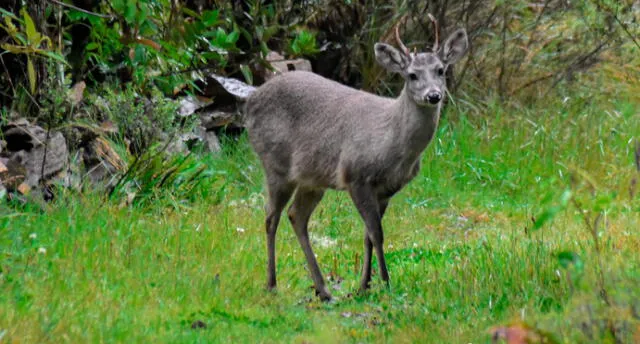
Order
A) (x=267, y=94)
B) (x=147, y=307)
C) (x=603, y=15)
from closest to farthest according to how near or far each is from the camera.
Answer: (x=147, y=307)
(x=267, y=94)
(x=603, y=15)

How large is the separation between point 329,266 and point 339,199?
190 cm

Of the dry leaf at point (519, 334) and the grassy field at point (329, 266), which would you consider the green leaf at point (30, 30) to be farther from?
the dry leaf at point (519, 334)

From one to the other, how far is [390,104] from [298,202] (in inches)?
35.4

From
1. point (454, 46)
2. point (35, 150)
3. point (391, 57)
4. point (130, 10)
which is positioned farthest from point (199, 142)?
point (130, 10)

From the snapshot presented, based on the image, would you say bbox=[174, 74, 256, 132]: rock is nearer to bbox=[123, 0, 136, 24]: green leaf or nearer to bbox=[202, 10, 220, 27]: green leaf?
bbox=[202, 10, 220, 27]: green leaf

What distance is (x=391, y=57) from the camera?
7.69 m

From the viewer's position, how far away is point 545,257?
6.43m

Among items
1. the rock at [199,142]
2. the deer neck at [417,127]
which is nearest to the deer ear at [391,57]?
the deer neck at [417,127]

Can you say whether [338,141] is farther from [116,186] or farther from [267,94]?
[116,186]

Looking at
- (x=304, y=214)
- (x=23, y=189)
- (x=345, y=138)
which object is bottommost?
(x=23, y=189)

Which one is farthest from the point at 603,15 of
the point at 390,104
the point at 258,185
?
the point at 390,104

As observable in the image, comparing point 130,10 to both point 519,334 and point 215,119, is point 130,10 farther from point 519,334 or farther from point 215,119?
point 215,119

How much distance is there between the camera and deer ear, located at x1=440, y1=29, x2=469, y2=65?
7633 mm

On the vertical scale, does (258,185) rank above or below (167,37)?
below
